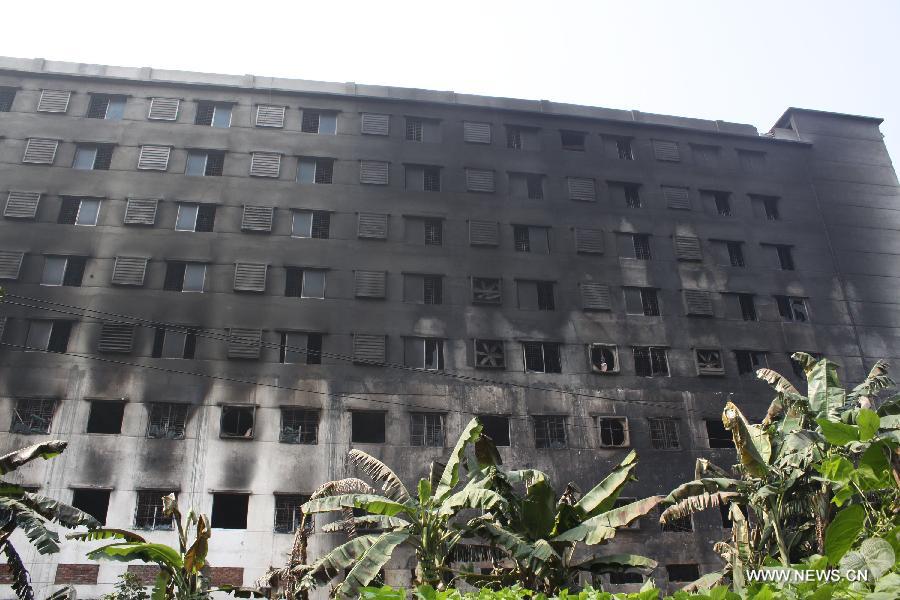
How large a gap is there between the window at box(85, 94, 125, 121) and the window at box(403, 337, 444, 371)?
1975 centimetres

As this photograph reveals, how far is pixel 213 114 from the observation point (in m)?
35.2

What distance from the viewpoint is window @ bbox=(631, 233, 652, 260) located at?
3591cm

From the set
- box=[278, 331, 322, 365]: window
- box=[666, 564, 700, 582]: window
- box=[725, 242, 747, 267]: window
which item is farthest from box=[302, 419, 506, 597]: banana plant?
box=[725, 242, 747, 267]: window

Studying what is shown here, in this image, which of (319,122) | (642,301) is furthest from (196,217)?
(642,301)

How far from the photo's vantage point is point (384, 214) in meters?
33.9

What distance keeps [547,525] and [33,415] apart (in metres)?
22.8

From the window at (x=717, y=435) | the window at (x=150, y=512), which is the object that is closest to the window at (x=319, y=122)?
the window at (x=150, y=512)

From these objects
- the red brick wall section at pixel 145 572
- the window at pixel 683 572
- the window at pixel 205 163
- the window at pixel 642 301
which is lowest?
the window at pixel 683 572

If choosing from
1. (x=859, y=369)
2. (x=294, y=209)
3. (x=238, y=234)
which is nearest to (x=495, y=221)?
(x=294, y=209)

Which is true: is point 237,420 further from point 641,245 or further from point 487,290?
point 641,245

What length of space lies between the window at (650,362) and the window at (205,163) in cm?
2366

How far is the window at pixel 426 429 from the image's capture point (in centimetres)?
2953

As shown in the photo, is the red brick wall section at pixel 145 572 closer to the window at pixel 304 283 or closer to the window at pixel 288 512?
the window at pixel 288 512

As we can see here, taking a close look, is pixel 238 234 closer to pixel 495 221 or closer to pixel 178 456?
pixel 178 456
